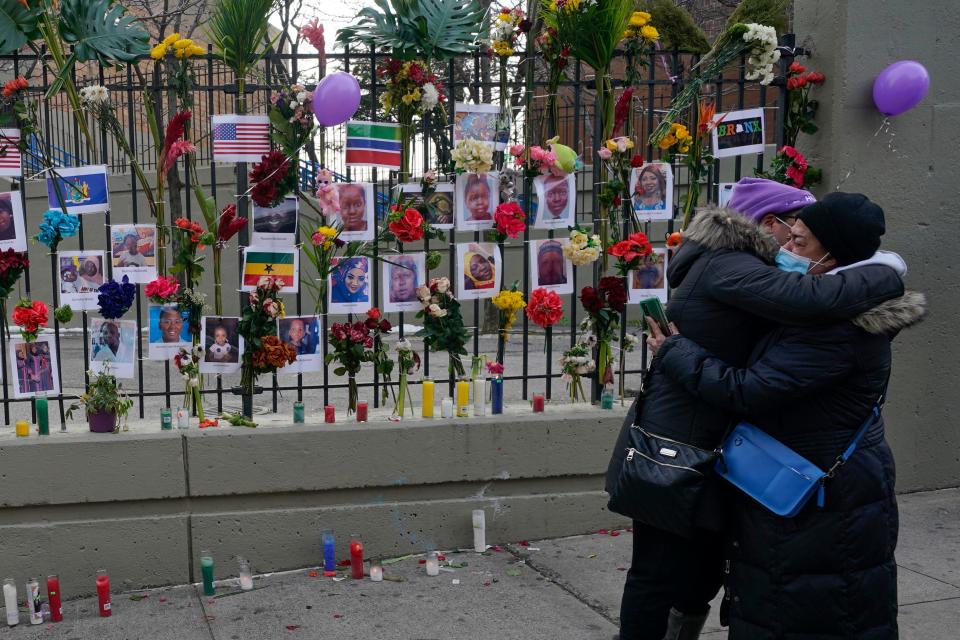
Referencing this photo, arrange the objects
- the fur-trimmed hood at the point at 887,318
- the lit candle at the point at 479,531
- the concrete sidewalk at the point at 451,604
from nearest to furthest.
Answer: the fur-trimmed hood at the point at 887,318 < the concrete sidewalk at the point at 451,604 < the lit candle at the point at 479,531

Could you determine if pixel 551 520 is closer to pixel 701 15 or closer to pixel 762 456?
pixel 762 456

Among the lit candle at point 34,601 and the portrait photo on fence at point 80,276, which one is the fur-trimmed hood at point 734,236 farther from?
the lit candle at point 34,601

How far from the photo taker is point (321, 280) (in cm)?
475

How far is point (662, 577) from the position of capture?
10.2 feet

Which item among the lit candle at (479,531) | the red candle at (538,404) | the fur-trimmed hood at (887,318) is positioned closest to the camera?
the fur-trimmed hood at (887,318)

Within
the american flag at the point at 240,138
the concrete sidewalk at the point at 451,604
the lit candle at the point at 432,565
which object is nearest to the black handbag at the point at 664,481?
the concrete sidewalk at the point at 451,604

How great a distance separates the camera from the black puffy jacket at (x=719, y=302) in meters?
2.77

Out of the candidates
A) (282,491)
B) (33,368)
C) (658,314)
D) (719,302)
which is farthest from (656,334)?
(33,368)

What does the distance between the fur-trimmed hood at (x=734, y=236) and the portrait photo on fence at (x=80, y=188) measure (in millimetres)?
2877

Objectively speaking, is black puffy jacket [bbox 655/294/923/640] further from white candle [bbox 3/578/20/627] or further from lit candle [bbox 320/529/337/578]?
white candle [bbox 3/578/20/627]

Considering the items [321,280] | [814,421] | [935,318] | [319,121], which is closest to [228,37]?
[319,121]

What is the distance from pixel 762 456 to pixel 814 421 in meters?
0.18

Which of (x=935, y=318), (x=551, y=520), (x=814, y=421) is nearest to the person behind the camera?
(x=814, y=421)

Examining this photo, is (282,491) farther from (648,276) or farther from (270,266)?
(648,276)
